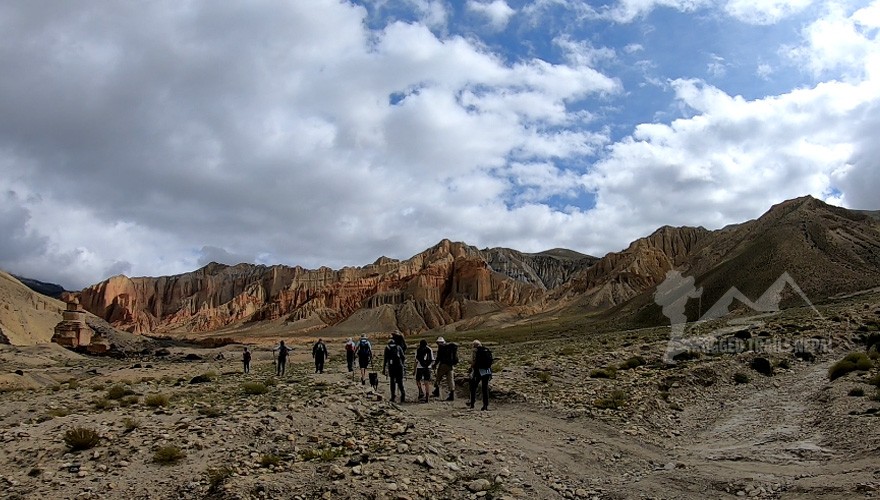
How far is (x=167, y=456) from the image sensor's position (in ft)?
31.1

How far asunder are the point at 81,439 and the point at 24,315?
82.6m

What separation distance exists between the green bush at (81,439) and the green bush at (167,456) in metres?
1.36

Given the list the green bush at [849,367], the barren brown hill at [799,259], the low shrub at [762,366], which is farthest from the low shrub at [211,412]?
the barren brown hill at [799,259]

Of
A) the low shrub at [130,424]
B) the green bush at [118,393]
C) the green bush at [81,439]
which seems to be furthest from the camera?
the green bush at [118,393]

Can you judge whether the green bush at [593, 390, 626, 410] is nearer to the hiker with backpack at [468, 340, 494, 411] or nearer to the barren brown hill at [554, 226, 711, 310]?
the hiker with backpack at [468, 340, 494, 411]

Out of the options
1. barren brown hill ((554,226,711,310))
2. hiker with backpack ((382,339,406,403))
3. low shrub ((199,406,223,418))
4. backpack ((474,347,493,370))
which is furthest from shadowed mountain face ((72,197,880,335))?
low shrub ((199,406,223,418))

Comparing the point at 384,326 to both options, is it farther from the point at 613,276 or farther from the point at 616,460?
the point at 616,460

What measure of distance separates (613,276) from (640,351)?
13650 cm

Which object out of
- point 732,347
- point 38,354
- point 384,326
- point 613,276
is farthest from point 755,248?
point 384,326

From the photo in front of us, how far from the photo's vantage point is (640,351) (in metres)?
24.8

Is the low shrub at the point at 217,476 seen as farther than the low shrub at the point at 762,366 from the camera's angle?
No

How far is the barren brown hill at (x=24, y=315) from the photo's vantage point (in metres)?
69.0

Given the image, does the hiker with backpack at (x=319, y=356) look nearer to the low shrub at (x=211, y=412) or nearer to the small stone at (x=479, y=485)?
the low shrub at (x=211, y=412)

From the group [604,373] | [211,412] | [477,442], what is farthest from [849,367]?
[211,412]
